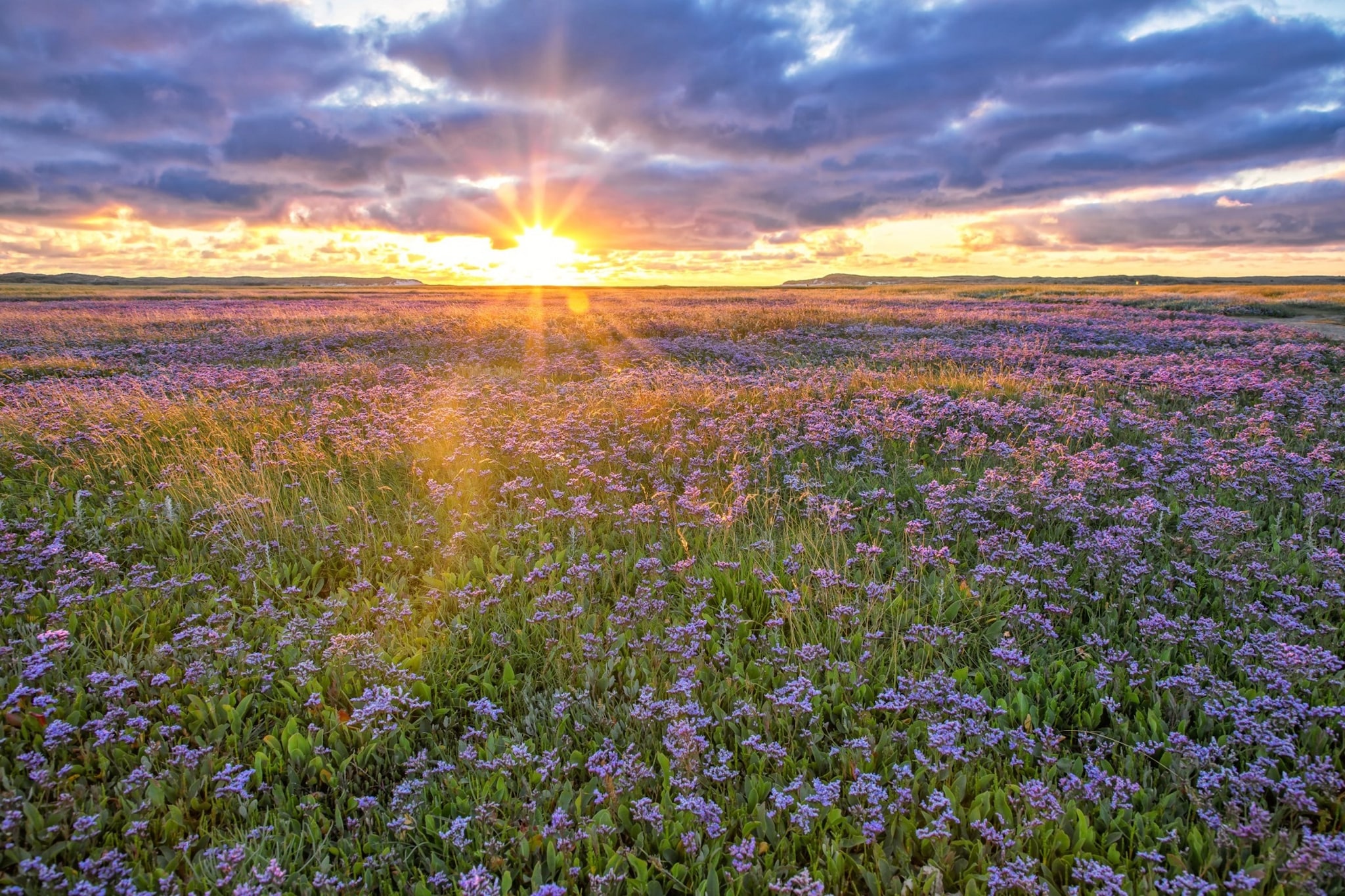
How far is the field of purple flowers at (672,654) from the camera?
280cm

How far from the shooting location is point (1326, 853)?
7.70ft

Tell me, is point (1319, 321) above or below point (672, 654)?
above

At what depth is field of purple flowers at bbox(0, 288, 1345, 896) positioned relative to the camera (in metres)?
2.80

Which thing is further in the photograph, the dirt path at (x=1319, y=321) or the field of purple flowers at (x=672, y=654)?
the dirt path at (x=1319, y=321)

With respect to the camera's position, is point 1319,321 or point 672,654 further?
point 1319,321

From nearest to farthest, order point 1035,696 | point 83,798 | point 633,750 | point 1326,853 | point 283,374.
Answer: point 1326,853 < point 83,798 < point 633,750 < point 1035,696 < point 283,374

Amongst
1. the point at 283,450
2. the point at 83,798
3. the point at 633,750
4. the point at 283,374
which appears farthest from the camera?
the point at 283,374

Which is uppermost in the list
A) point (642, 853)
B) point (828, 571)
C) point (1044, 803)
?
point (828, 571)

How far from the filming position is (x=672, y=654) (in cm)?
409

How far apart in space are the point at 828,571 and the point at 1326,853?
2531mm

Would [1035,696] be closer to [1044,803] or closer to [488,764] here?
[1044,803]

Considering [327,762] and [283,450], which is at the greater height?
[283,450]

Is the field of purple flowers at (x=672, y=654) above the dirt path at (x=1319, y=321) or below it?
below

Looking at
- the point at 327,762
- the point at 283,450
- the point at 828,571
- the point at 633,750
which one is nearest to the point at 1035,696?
the point at 828,571
